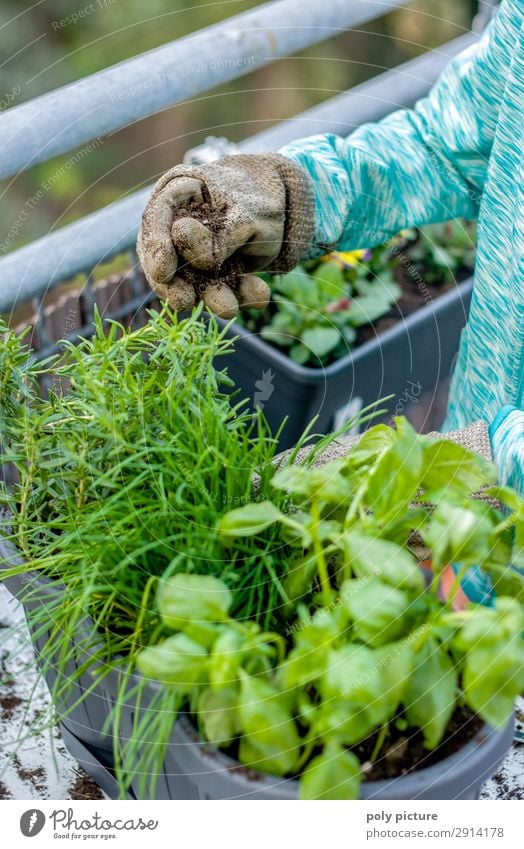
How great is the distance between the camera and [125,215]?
2.93ft

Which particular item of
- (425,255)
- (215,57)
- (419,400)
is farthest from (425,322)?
(215,57)

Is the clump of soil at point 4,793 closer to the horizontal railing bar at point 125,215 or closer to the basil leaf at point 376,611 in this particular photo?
the basil leaf at point 376,611

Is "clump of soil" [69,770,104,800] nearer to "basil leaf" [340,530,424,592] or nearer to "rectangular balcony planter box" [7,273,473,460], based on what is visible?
"basil leaf" [340,530,424,592]

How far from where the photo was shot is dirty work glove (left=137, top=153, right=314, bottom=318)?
0.58 m

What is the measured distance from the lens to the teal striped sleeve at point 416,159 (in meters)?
0.70

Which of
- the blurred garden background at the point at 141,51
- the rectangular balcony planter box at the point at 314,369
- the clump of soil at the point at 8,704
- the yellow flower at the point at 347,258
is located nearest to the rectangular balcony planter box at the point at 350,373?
the rectangular balcony planter box at the point at 314,369

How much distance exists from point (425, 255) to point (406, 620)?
3.37 ft

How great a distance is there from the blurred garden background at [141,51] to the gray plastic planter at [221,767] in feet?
1.76

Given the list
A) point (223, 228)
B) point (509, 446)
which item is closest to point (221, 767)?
point (509, 446)

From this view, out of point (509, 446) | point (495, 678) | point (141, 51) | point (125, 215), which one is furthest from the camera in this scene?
point (141, 51)

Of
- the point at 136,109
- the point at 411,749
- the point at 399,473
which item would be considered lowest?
the point at 411,749

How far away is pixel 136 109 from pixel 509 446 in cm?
42

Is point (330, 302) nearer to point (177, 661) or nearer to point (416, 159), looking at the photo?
point (416, 159)
